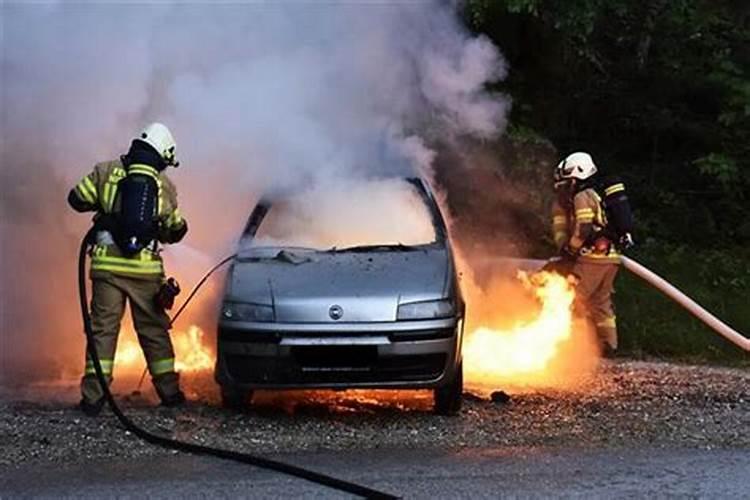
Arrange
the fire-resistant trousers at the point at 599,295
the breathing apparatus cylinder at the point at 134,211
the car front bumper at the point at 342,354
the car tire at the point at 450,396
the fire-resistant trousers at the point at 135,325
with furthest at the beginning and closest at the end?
1. the fire-resistant trousers at the point at 599,295
2. the fire-resistant trousers at the point at 135,325
3. the breathing apparatus cylinder at the point at 134,211
4. the car tire at the point at 450,396
5. the car front bumper at the point at 342,354

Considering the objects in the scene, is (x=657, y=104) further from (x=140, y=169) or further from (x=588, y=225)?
(x=140, y=169)

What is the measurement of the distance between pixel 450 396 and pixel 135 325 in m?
2.17

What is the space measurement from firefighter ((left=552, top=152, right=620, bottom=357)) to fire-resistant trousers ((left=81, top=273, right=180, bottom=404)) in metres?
4.07

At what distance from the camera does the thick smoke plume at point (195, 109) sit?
8727 mm

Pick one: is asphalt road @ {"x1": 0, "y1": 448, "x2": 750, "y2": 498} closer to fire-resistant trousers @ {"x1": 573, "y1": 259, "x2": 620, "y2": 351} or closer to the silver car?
the silver car

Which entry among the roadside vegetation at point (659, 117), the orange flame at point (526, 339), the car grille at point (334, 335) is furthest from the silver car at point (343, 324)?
the roadside vegetation at point (659, 117)

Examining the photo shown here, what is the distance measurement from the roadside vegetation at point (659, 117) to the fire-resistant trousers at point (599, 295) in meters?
0.78

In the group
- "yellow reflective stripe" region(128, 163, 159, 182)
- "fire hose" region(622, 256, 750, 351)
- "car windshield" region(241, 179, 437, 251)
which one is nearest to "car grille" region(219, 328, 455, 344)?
"car windshield" region(241, 179, 437, 251)

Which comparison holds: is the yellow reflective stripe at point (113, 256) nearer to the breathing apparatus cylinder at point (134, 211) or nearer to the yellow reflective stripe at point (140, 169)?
the breathing apparatus cylinder at point (134, 211)

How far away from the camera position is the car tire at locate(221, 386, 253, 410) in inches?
279

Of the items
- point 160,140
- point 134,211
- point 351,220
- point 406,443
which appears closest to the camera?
point 406,443

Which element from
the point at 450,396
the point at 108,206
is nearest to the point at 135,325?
the point at 108,206

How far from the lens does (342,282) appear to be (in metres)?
7.01

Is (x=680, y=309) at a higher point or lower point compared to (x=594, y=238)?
lower
